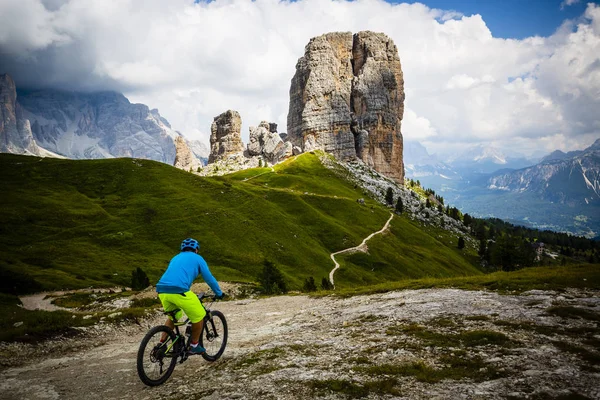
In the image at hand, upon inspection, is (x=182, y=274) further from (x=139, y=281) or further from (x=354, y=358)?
(x=139, y=281)

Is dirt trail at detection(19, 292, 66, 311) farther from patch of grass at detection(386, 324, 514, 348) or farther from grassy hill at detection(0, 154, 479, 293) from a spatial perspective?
patch of grass at detection(386, 324, 514, 348)

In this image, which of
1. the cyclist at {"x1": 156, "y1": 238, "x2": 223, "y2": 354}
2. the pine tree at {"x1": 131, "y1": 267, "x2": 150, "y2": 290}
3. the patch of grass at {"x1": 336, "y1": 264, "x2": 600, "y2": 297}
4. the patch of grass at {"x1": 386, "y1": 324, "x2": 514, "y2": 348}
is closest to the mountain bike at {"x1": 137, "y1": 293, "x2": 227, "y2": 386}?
the cyclist at {"x1": 156, "y1": 238, "x2": 223, "y2": 354}

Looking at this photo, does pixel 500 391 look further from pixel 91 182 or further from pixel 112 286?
pixel 91 182

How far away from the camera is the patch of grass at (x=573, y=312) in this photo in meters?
14.0

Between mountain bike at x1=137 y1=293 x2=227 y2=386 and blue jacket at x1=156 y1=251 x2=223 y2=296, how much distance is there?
87cm

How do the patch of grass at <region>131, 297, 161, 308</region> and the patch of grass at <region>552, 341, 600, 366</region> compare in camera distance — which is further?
the patch of grass at <region>131, 297, 161, 308</region>

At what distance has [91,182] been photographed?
100 meters

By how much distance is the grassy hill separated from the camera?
55.8m

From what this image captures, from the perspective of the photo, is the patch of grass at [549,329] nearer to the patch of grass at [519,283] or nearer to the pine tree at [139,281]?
the patch of grass at [519,283]

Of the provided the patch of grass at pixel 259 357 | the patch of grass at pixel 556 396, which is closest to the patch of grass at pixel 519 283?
the patch of grass at pixel 259 357

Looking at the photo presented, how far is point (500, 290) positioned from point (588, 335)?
8.34m

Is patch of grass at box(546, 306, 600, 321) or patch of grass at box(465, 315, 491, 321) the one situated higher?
patch of grass at box(546, 306, 600, 321)

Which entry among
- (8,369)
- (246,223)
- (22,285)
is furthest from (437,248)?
(8,369)

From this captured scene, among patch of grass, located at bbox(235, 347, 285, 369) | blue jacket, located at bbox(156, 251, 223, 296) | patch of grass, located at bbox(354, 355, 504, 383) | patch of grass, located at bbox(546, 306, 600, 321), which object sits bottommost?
patch of grass, located at bbox(235, 347, 285, 369)
